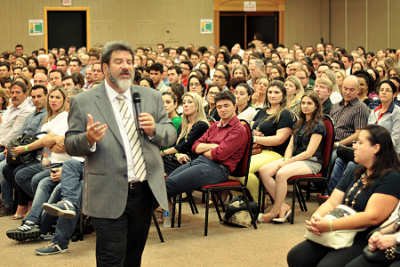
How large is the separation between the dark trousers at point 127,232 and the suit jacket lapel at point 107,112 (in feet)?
0.91

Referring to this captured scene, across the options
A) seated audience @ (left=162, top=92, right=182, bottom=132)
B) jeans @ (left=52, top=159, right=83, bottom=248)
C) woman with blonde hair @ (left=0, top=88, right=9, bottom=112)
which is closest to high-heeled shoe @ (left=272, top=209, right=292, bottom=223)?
seated audience @ (left=162, top=92, right=182, bottom=132)

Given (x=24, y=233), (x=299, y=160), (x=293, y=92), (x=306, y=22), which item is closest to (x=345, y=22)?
(x=306, y=22)

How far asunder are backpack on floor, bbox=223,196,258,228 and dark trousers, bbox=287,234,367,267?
1.90m

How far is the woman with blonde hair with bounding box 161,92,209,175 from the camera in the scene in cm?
588

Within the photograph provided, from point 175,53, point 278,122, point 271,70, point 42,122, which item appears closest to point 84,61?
point 175,53

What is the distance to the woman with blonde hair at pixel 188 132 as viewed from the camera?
19.3ft

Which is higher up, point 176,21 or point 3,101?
point 176,21

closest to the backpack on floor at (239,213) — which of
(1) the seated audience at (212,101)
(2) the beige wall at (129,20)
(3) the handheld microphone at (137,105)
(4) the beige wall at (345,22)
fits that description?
(1) the seated audience at (212,101)

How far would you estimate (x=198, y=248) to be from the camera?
5121 millimetres

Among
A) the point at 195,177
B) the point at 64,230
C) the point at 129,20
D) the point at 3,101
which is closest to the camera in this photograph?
the point at 64,230

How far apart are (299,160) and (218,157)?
76 centimetres

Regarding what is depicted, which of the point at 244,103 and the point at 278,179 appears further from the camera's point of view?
the point at 244,103

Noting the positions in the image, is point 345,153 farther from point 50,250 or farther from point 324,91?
point 50,250

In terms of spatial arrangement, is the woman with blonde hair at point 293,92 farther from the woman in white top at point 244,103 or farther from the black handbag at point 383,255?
the black handbag at point 383,255
